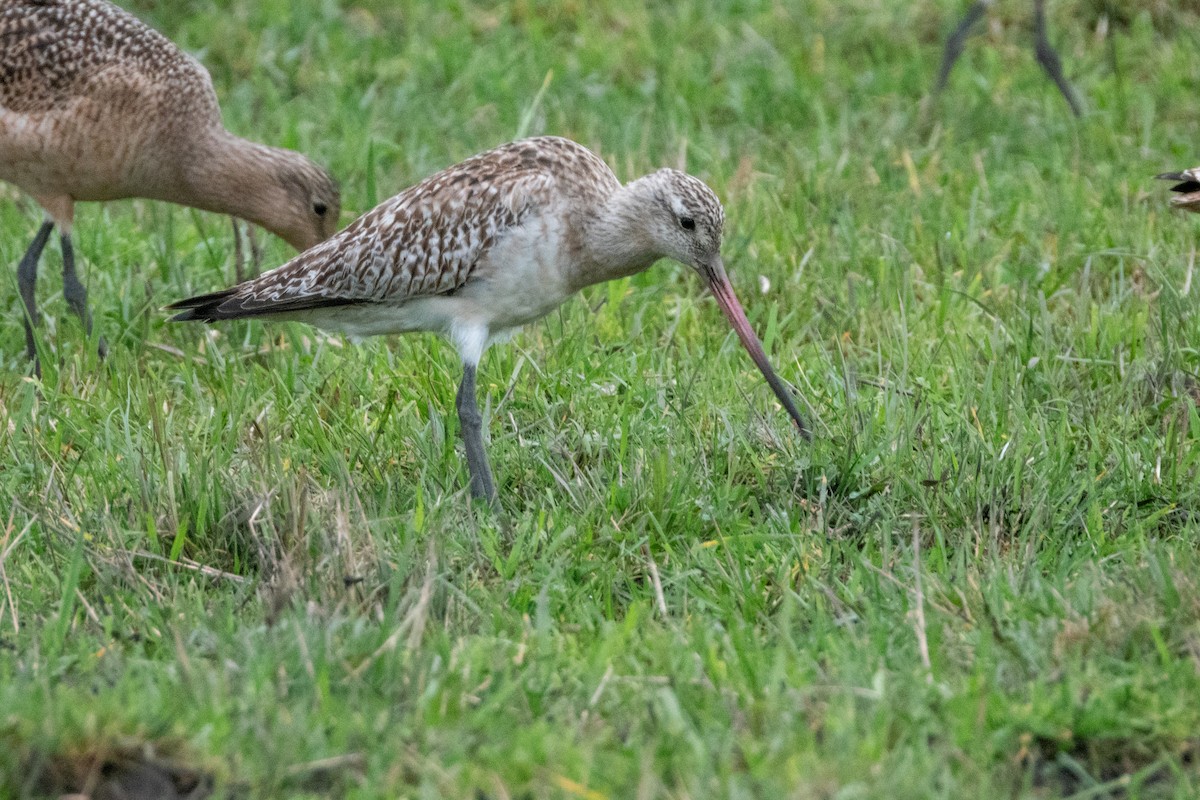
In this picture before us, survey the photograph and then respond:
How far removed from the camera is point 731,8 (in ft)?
32.2

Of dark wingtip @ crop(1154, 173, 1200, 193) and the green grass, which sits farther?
dark wingtip @ crop(1154, 173, 1200, 193)

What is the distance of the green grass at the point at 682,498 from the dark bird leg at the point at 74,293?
84mm

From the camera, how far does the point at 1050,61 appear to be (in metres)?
7.97

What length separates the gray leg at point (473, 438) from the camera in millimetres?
4621

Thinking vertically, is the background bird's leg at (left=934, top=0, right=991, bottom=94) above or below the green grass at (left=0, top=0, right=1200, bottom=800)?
above

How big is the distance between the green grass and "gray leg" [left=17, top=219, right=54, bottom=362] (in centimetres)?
8

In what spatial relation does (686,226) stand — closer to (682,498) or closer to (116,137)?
(682,498)

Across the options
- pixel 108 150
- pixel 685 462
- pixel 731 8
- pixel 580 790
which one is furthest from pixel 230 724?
pixel 731 8

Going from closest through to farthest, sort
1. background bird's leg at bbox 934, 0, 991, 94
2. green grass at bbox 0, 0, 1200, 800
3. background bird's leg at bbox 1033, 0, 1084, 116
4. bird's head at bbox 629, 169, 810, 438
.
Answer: green grass at bbox 0, 0, 1200, 800 → bird's head at bbox 629, 169, 810, 438 → background bird's leg at bbox 1033, 0, 1084, 116 → background bird's leg at bbox 934, 0, 991, 94

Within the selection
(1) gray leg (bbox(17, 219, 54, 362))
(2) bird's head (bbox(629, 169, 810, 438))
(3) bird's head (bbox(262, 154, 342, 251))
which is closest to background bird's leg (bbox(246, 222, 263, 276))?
(3) bird's head (bbox(262, 154, 342, 251))

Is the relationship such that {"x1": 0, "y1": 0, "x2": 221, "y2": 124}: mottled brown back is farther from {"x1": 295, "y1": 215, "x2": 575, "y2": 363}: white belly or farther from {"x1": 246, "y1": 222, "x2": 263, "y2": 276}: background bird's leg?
{"x1": 295, "y1": 215, "x2": 575, "y2": 363}: white belly

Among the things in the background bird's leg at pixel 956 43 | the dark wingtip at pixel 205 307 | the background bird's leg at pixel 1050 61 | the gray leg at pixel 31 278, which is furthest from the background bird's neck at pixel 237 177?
the background bird's leg at pixel 1050 61

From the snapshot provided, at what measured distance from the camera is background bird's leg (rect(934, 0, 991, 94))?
8.20 meters

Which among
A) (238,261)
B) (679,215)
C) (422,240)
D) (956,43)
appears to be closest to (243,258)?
(238,261)
